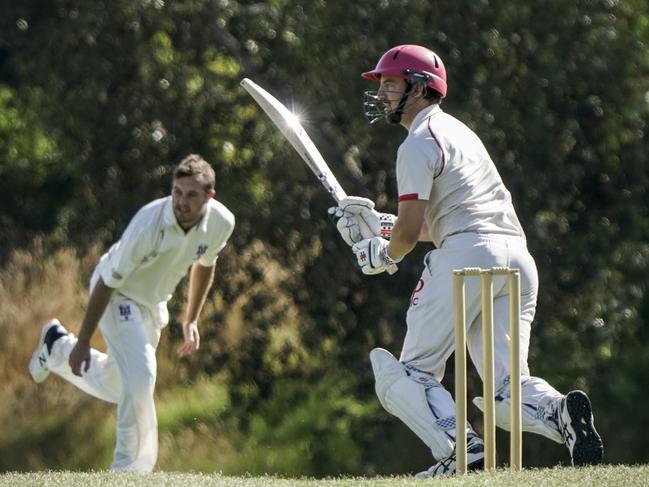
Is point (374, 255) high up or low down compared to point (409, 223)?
down

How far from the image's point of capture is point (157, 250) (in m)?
7.69

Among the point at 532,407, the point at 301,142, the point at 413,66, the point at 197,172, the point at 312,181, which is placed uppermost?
the point at 413,66

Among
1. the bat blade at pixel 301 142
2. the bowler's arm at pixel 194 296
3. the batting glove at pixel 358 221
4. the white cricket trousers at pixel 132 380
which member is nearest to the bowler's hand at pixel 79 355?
the white cricket trousers at pixel 132 380

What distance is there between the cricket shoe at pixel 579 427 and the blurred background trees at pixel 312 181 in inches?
170

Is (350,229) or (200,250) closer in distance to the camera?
(350,229)

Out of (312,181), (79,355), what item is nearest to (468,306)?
(79,355)

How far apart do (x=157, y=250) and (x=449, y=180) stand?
6.68ft

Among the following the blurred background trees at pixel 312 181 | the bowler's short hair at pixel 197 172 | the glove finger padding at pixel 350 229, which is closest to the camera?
the glove finger padding at pixel 350 229

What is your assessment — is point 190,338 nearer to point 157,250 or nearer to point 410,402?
point 157,250

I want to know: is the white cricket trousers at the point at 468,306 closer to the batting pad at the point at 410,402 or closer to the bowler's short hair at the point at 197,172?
the batting pad at the point at 410,402

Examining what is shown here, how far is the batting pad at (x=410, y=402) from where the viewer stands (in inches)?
236

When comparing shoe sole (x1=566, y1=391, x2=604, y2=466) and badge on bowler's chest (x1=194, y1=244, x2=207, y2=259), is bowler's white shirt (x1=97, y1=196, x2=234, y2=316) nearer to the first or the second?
badge on bowler's chest (x1=194, y1=244, x2=207, y2=259)

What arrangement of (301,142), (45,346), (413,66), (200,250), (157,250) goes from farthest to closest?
(45,346) → (200,250) → (157,250) → (301,142) → (413,66)

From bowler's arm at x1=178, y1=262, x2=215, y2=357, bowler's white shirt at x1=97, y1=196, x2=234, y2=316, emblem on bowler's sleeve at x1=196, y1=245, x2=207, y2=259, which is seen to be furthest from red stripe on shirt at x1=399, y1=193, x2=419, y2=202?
bowler's arm at x1=178, y1=262, x2=215, y2=357
